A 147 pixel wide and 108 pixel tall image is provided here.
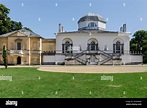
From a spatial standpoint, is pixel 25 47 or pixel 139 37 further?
pixel 25 47

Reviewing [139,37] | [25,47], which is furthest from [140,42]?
[25,47]

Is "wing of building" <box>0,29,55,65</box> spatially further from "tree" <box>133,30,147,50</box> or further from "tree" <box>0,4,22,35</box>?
"tree" <box>133,30,147,50</box>

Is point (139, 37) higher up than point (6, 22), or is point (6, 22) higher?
point (6, 22)

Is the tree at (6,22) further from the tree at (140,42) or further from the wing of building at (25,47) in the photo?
the tree at (140,42)

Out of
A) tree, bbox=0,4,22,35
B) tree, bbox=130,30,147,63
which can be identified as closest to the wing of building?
tree, bbox=0,4,22,35

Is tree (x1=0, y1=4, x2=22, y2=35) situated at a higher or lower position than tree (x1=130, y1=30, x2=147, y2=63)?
higher

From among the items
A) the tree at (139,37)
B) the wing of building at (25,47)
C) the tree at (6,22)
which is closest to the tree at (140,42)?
the tree at (139,37)

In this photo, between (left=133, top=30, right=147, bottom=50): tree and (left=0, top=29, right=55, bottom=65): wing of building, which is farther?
(left=0, top=29, right=55, bottom=65): wing of building

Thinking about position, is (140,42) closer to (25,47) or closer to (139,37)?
(139,37)
